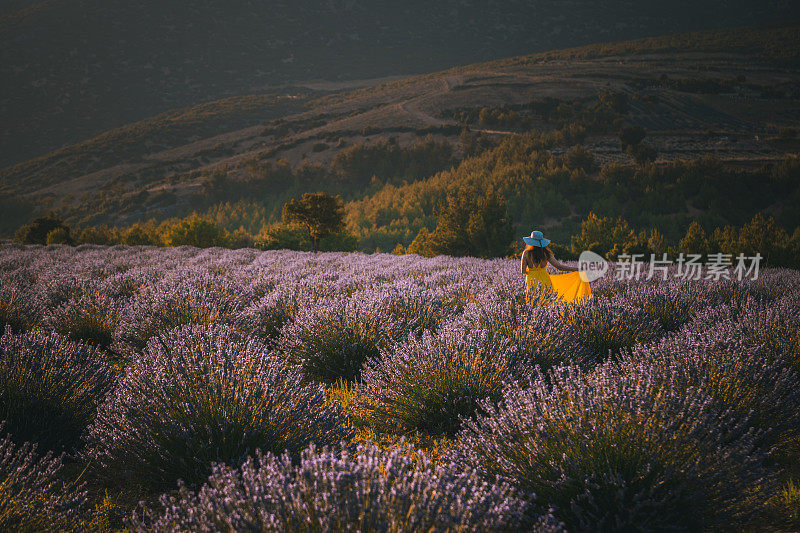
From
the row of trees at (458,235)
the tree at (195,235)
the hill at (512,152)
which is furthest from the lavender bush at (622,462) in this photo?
the hill at (512,152)

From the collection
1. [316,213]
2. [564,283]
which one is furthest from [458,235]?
[564,283]

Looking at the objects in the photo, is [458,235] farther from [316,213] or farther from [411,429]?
[411,429]

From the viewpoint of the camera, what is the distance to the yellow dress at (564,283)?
5645 millimetres

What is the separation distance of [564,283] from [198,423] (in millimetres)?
4996

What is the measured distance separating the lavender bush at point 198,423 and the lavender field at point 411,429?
0.01 m

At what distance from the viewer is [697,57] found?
99.1 meters

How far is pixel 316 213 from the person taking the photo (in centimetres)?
2458

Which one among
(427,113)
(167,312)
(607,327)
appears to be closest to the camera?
(607,327)

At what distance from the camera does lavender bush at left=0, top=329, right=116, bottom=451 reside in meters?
2.56

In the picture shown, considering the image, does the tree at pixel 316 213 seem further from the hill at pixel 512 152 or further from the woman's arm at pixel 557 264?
the woman's arm at pixel 557 264

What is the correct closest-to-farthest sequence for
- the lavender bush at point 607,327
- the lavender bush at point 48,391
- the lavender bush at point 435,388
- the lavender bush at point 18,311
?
1. the lavender bush at point 48,391
2. the lavender bush at point 435,388
3. the lavender bush at point 607,327
4. the lavender bush at point 18,311

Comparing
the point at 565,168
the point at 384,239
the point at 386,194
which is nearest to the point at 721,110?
the point at 565,168

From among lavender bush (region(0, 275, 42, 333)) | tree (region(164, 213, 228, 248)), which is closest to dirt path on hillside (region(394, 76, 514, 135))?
tree (region(164, 213, 228, 248))

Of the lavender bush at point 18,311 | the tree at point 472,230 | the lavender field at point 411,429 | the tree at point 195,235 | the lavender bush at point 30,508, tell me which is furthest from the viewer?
the tree at point 195,235
